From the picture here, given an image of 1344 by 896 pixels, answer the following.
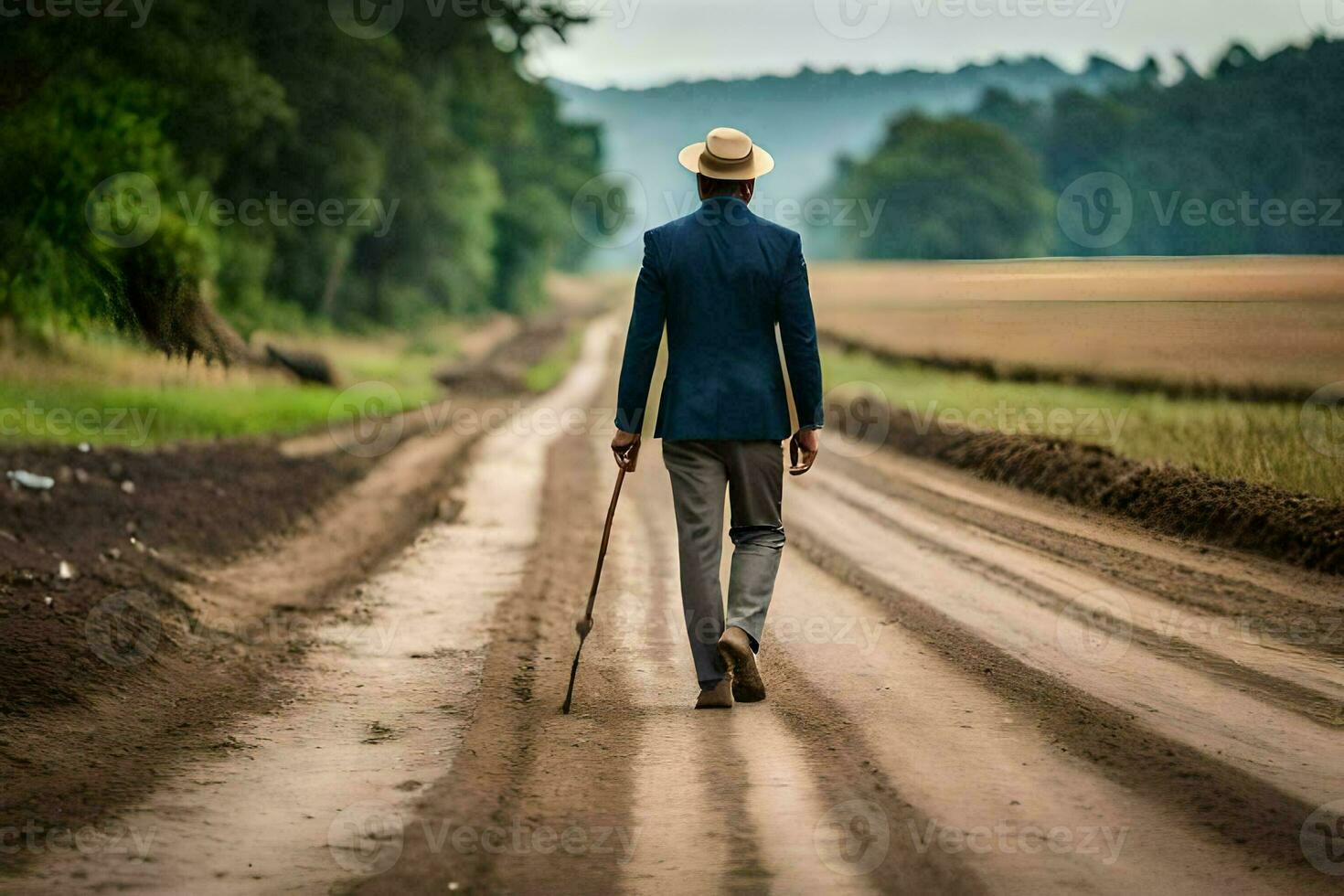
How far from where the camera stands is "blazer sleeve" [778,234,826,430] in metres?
5.97

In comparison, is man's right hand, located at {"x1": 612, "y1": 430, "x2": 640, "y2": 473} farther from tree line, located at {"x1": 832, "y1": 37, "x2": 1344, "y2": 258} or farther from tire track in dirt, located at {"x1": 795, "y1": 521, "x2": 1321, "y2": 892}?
tree line, located at {"x1": 832, "y1": 37, "x2": 1344, "y2": 258}

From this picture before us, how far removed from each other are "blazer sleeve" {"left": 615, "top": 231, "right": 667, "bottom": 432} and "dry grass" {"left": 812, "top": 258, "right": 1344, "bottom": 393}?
11.4 meters

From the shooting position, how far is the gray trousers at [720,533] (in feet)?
19.4

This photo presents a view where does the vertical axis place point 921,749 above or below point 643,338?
below

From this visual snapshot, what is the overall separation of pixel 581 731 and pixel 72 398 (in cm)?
1384

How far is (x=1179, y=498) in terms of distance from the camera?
1005cm

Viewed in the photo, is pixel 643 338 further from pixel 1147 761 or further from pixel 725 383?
→ pixel 1147 761

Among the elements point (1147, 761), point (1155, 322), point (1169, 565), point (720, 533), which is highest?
point (1155, 322)

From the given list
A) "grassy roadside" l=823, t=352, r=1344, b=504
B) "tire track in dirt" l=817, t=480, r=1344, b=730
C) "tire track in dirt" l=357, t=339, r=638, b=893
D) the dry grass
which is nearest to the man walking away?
"tire track in dirt" l=357, t=339, r=638, b=893

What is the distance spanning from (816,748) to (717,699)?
0.74m

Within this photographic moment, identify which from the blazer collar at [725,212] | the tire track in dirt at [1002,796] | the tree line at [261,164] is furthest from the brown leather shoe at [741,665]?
the tree line at [261,164]

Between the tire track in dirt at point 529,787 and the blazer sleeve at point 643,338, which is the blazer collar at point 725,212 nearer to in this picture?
the blazer sleeve at point 643,338

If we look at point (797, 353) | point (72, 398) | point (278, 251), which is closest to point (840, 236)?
point (278, 251)

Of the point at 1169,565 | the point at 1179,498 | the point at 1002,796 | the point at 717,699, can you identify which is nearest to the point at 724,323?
the point at 717,699
